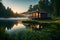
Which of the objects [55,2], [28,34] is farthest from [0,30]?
[55,2]

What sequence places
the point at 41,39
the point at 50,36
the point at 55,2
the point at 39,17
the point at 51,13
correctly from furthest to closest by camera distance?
the point at 51,13
the point at 55,2
the point at 39,17
the point at 50,36
the point at 41,39

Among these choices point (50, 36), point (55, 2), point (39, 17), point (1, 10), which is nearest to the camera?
point (50, 36)

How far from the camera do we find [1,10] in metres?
80.8

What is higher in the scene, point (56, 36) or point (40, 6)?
point (40, 6)

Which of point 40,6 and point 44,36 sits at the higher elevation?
point 40,6

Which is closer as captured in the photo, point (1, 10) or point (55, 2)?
point (55, 2)

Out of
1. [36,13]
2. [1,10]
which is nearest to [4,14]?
[1,10]

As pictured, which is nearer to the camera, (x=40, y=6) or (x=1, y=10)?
(x=40, y=6)

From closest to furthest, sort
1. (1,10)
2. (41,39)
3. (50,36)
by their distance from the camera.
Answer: (41,39), (50,36), (1,10)

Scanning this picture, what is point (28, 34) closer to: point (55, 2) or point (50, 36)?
point (50, 36)

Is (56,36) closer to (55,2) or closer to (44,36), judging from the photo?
(44,36)

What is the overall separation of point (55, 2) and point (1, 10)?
2880 centimetres

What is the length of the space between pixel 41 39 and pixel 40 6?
62.8 meters

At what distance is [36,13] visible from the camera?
58469 millimetres
